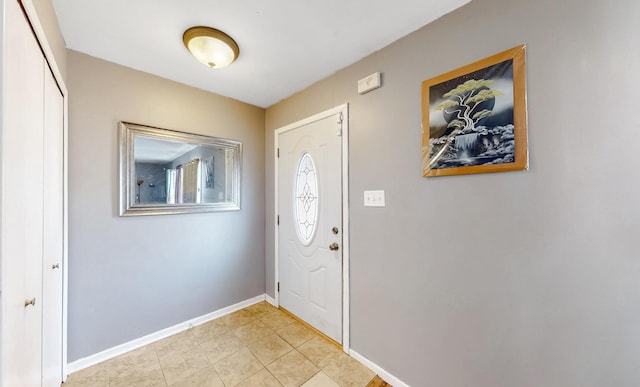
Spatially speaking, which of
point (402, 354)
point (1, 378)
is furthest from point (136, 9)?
point (402, 354)

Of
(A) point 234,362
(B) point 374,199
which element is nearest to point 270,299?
(A) point 234,362

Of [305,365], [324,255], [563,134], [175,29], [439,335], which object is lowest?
[305,365]

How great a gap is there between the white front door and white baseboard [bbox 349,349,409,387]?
0.19m

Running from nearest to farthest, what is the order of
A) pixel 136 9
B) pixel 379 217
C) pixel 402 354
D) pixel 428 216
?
pixel 136 9
pixel 428 216
pixel 402 354
pixel 379 217

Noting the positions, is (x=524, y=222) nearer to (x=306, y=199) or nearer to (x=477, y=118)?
(x=477, y=118)

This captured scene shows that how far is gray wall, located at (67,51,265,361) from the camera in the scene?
1776 millimetres

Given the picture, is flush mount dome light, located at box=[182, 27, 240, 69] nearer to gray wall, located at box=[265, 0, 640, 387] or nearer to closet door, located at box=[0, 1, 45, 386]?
closet door, located at box=[0, 1, 45, 386]

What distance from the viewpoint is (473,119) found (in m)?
1.30

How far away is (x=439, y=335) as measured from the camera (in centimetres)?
145

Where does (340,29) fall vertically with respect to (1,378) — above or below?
above

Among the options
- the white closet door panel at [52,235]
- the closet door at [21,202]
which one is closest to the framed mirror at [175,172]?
the white closet door panel at [52,235]

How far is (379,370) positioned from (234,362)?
111 cm

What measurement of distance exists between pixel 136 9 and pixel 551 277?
2.61m

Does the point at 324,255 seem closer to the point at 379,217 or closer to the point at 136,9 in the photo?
the point at 379,217
